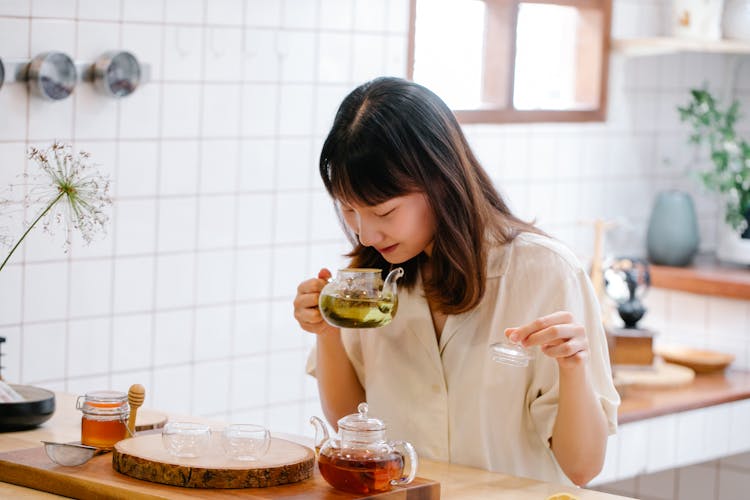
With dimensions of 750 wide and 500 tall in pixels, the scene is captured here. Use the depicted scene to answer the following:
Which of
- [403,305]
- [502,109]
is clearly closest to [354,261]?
[403,305]

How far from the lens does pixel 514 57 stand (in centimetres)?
442

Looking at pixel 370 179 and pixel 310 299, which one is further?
pixel 310 299

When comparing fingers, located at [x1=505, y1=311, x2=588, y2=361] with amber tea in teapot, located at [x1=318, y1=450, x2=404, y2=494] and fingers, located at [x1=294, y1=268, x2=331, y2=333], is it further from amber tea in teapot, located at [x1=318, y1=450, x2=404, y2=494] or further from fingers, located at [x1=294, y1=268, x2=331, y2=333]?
fingers, located at [x1=294, y1=268, x2=331, y2=333]

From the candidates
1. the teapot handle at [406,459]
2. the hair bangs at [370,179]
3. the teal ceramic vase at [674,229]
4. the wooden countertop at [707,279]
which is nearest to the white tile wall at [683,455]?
the wooden countertop at [707,279]

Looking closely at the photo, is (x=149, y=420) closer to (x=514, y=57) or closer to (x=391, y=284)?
(x=391, y=284)

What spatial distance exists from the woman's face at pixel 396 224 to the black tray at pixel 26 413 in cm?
67

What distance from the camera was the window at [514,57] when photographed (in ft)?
13.8

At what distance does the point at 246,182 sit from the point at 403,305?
128 centimetres

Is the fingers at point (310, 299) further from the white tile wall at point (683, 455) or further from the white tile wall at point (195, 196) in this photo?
the white tile wall at point (683, 455)

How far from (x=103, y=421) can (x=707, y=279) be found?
286 centimetres

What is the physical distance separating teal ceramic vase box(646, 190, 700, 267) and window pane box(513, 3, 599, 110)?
459mm

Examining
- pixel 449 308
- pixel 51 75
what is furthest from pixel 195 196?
pixel 449 308

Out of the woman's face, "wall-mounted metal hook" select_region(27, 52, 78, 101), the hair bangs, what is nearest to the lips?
the woman's face

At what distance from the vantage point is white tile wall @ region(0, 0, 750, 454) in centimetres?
317
